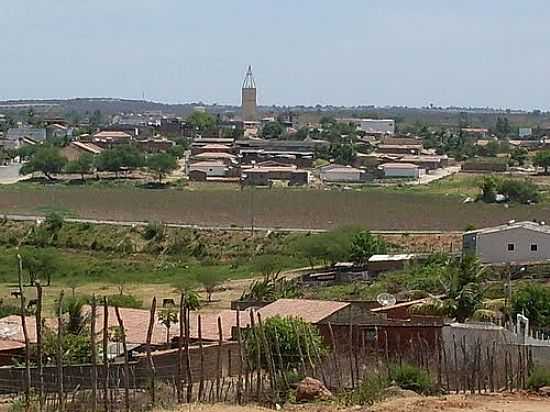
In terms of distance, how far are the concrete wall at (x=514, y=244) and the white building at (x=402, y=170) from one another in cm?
4471

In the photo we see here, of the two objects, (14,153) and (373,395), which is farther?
(14,153)

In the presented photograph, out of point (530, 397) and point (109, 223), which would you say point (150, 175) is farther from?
point (530, 397)

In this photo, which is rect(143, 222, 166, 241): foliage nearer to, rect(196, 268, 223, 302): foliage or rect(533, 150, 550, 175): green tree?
rect(196, 268, 223, 302): foliage

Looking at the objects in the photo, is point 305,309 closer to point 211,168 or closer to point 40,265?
point 40,265

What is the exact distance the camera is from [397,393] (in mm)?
16781

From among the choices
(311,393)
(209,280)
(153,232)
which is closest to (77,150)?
(153,232)

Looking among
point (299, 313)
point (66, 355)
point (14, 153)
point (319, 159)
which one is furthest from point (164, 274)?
point (14, 153)

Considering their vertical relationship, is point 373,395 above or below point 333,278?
above

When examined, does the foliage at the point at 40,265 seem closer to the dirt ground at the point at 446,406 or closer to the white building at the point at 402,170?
the dirt ground at the point at 446,406

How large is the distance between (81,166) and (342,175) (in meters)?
19.1

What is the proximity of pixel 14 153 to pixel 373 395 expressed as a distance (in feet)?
294

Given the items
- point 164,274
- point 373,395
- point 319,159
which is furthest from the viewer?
point 319,159

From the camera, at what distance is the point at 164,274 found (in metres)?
46.8

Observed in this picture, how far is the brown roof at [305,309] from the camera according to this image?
23.1 meters
